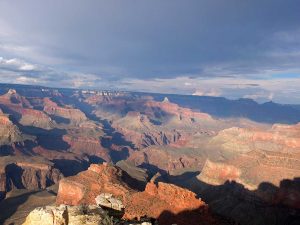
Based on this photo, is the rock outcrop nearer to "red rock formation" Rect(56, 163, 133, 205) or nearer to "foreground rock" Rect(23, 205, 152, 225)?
"foreground rock" Rect(23, 205, 152, 225)

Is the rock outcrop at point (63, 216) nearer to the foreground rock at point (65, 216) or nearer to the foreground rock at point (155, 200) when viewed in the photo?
the foreground rock at point (65, 216)

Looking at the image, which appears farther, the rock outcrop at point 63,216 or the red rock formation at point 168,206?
the red rock formation at point 168,206

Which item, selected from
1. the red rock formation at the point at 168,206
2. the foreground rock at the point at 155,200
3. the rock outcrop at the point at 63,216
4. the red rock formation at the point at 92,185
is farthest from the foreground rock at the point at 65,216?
the red rock formation at the point at 92,185

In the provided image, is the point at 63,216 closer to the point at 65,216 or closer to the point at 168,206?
the point at 65,216

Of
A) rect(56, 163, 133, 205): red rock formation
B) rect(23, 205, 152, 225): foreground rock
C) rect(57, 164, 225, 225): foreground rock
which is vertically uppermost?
rect(23, 205, 152, 225): foreground rock

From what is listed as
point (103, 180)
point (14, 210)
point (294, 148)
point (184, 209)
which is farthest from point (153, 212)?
point (294, 148)

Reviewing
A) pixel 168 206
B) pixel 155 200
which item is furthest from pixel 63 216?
pixel 155 200

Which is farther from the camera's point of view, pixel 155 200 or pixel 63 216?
pixel 155 200

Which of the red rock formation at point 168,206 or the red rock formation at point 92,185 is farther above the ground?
the red rock formation at point 168,206

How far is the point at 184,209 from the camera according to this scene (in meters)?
76.2

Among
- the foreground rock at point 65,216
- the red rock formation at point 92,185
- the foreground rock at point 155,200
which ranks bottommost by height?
the red rock formation at point 92,185

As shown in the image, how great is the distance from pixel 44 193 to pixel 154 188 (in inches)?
3043

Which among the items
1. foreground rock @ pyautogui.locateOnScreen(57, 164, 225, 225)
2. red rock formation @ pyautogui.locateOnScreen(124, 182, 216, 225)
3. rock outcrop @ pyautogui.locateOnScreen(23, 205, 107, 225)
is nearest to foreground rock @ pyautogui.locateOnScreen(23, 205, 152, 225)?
rock outcrop @ pyautogui.locateOnScreen(23, 205, 107, 225)

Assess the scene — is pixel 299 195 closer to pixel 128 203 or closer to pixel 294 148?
pixel 128 203
